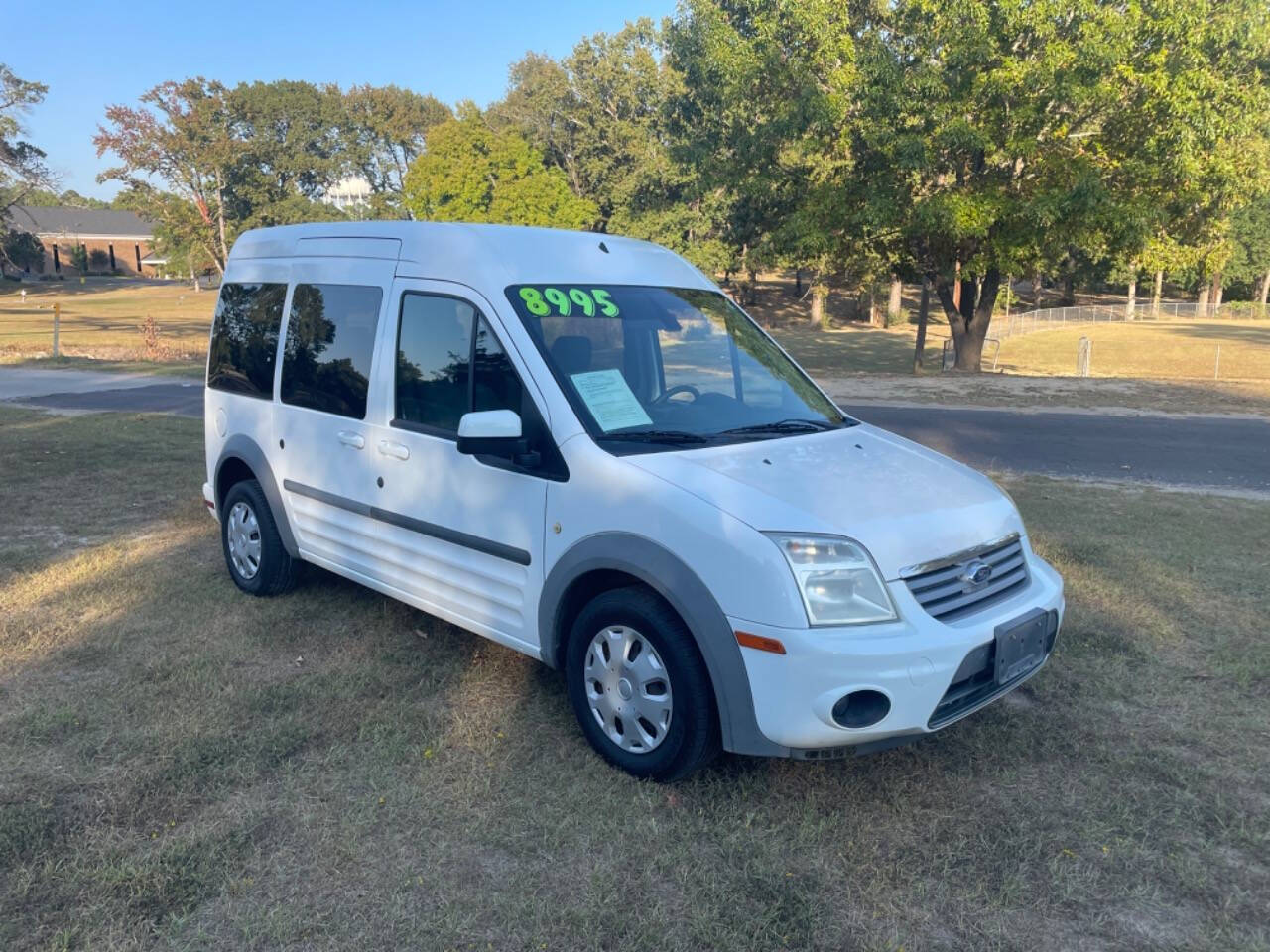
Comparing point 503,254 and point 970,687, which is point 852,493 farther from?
point 503,254

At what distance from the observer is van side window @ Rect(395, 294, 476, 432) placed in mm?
4234

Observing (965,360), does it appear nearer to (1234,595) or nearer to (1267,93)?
(1267,93)

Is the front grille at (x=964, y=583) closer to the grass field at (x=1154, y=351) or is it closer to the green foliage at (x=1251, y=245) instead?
the grass field at (x=1154, y=351)

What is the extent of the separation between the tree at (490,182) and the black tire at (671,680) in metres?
44.2

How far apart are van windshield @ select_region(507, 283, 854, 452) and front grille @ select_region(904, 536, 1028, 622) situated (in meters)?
0.96

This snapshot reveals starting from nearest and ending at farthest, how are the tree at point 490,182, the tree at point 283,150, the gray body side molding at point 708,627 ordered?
the gray body side molding at point 708,627 < the tree at point 490,182 < the tree at point 283,150

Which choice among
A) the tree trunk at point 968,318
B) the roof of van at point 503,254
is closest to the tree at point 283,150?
the tree trunk at point 968,318

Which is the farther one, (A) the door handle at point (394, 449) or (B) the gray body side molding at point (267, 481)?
(B) the gray body side molding at point (267, 481)

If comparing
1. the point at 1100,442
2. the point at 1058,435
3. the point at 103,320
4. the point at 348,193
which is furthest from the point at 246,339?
the point at 348,193

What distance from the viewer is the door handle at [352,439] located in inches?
186

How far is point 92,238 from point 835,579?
11413 centimetres

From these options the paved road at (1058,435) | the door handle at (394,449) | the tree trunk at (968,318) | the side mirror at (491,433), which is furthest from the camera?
the tree trunk at (968,318)

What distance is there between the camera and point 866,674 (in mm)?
3158

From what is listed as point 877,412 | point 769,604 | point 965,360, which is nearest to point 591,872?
point 769,604
